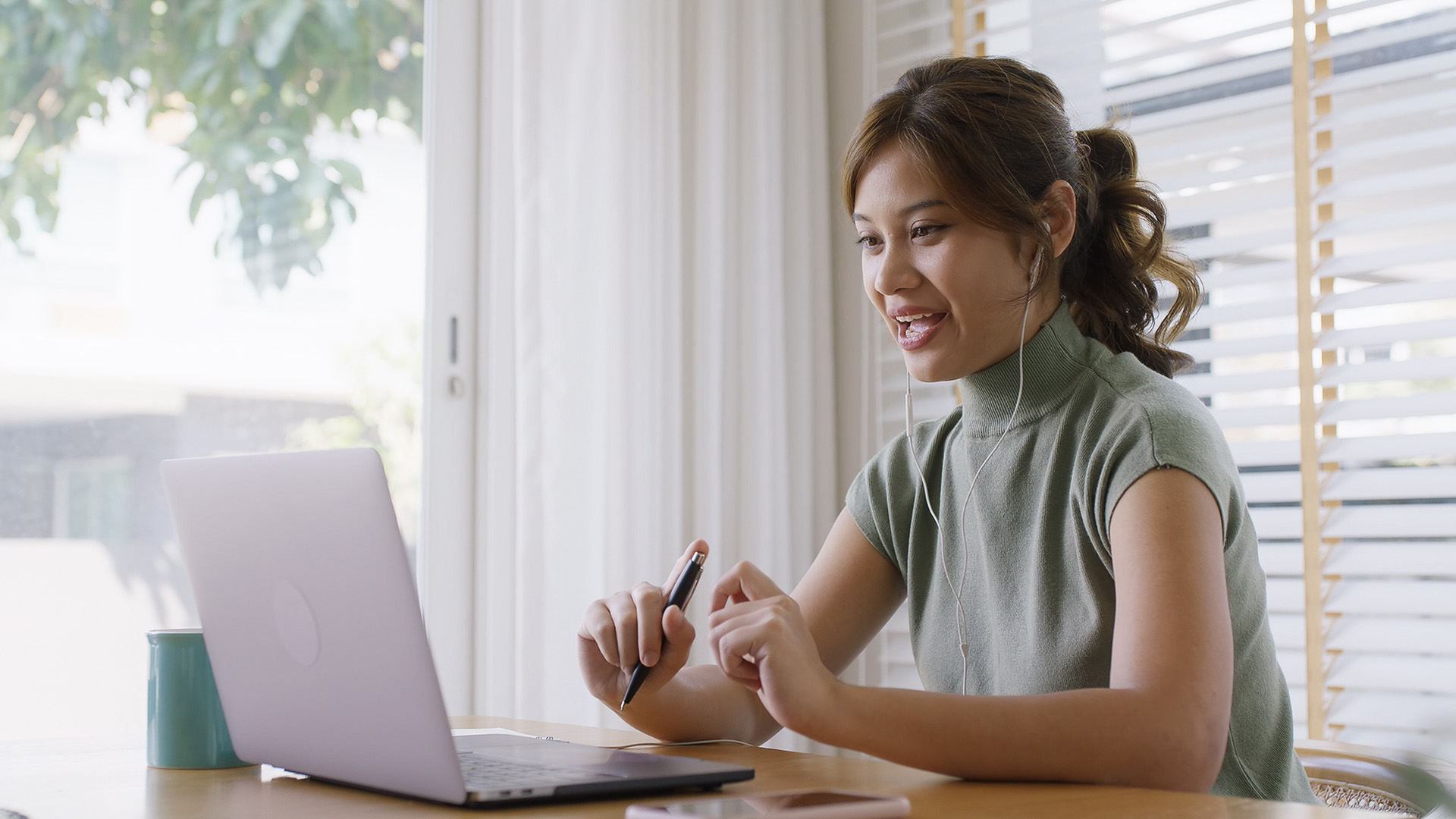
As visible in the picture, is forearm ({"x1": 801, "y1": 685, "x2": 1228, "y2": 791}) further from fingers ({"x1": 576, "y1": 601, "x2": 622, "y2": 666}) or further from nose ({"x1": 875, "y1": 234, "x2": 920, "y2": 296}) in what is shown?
nose ({"x1": 875, "y1": 234, "x2": 920, "y2": 296})

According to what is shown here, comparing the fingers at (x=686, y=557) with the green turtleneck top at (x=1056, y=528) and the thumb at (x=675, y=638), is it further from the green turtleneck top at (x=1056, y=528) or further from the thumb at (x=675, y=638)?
the green turtleneck top at (x=1056, y=528)

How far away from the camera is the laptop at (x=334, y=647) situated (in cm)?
74

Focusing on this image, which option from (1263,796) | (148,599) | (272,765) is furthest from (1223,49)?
(148,599)

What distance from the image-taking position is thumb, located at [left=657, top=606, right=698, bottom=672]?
1032mm

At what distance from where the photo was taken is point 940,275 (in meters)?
1.27

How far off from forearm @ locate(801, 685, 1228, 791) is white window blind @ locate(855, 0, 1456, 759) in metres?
1.06

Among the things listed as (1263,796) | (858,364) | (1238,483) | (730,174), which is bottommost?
(1263,796)

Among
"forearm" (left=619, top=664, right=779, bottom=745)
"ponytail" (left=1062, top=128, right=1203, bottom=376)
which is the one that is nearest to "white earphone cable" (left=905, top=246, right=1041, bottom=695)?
"ponytail" (left=1062, top=128, right=1203, bottom=376)

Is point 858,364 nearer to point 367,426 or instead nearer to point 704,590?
point 704,590

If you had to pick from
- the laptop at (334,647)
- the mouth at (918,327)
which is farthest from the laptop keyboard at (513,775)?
the mouth at (918,327)

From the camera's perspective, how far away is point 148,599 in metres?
1.97

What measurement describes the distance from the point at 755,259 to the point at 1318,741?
1.44m

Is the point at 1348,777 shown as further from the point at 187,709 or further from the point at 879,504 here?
the point at 187,709

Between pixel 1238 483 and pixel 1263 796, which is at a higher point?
pixel 1238 483
